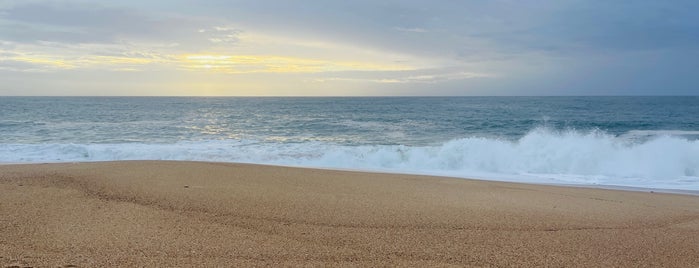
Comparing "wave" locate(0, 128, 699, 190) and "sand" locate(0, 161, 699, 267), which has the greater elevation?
"sand" locate(0, 161, 699, 267)

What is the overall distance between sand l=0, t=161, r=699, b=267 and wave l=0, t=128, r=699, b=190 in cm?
454

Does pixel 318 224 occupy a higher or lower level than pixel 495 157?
higher

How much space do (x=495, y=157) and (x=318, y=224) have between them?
1088cm

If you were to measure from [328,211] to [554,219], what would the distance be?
2.80 meters

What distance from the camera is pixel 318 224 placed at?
16.0ft

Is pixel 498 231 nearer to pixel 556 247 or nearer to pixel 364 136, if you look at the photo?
pixel 556 247

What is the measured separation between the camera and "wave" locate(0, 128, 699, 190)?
479 inches

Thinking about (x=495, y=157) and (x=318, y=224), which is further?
(x=495, y=157)

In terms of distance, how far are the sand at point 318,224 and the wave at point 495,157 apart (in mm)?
4535

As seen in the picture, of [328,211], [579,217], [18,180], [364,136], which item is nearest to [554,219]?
[579,217]

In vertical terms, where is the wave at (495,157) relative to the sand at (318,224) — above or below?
below

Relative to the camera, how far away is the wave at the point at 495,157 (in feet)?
39.9

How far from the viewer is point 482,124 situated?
3189 centimetres

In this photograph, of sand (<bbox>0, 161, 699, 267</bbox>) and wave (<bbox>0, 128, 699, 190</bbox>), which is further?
wave (<bbox>0, 128, 699, 190</bbox>)
